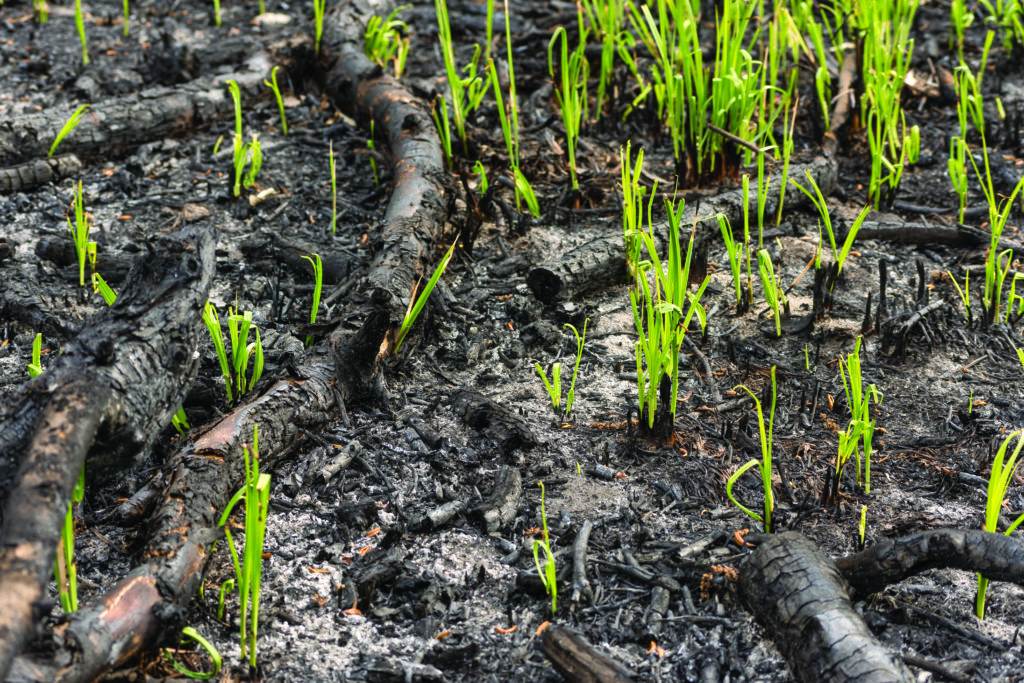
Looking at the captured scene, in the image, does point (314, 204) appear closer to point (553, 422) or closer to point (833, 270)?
point (553, 422)

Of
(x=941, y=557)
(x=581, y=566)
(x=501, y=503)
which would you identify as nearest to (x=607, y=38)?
(x=501, y=503)

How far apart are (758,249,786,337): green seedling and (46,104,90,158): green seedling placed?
99.0 inches

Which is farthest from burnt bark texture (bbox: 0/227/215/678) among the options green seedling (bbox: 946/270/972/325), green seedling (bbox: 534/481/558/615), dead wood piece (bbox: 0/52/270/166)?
green seedling (bbox: 946/270/972/325)

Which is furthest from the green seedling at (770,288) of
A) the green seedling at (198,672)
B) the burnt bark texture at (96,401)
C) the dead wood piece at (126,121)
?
the dead wood piece at (126,121)

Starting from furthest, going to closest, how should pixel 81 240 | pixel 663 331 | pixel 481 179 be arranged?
1. pixel 481 179
2. pixel 81 240
3. pixel 663 331

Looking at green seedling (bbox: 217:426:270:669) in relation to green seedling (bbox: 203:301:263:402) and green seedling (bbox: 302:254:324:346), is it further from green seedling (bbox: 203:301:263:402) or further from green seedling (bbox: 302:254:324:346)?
green seedling (bbox: 302:254:324:346)

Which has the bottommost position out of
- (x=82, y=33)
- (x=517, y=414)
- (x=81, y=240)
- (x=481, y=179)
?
(x=517, y=414)

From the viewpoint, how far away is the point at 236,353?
286 centimetres

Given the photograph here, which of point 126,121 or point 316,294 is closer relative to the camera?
point 316,294

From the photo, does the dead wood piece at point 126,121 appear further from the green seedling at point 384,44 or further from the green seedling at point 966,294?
the green seedling at point 966,294

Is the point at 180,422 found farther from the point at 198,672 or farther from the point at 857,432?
the point at 857,432

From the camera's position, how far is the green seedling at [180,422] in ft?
9.09

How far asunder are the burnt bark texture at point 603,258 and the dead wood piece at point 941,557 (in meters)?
1.23

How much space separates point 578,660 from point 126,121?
3048 mm
